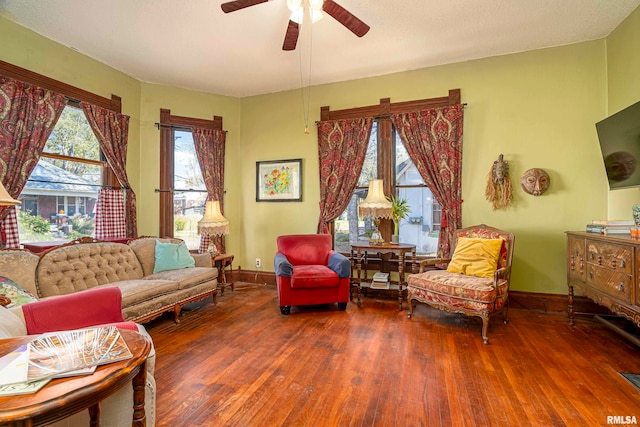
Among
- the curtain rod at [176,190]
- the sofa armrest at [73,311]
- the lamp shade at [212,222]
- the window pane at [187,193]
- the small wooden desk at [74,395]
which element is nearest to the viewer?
the small wooden desk at [74,395]

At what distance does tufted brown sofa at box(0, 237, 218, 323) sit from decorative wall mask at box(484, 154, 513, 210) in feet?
11.8

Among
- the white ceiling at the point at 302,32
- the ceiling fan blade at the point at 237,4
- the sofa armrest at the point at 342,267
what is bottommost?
the sofa armrest at the point at 342,267

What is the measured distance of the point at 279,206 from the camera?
4863 millimetres

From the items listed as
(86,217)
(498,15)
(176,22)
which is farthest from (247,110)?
(498,15)

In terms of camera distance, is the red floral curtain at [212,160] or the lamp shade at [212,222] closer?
the lamp shade at [212,222]

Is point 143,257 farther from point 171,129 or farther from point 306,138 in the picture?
point 306,138

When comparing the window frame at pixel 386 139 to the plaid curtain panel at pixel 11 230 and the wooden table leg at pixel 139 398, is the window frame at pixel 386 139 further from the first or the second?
the plaid curtain panel at pixel 11 230

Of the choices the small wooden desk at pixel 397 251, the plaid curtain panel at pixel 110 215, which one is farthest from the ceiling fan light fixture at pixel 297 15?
the plaid curtain panel at pixel 110 215

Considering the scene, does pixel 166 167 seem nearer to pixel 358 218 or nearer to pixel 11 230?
pixel 11 230

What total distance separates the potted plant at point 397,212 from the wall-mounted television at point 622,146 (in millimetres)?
2021

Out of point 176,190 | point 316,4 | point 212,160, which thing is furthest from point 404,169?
point 176,190

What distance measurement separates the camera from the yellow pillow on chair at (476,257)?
3156 millimetres

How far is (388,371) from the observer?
7.30 ft

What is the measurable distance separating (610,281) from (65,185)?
5.50 metres
